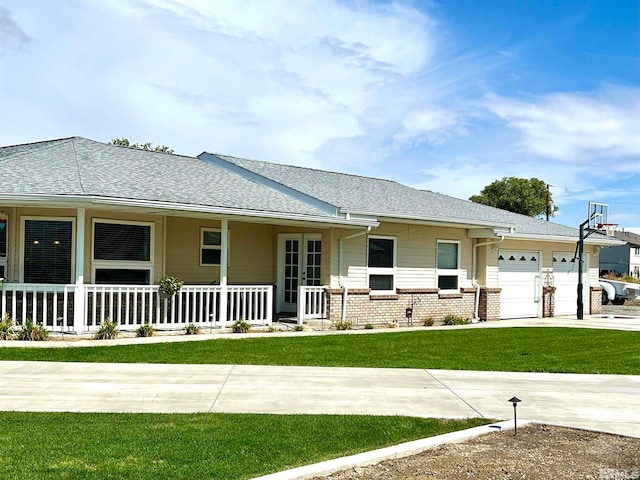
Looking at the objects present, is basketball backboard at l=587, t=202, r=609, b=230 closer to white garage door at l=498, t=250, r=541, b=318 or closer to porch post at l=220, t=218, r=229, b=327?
white garage door at l=498, t=250, r=541, b=318

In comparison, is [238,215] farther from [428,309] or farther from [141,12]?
[428,309]

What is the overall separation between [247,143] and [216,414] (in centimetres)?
2159

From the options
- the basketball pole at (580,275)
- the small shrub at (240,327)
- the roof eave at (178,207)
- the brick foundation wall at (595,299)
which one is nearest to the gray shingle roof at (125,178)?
the roof eave at (178,207)

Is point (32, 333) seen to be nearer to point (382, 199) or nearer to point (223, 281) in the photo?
point (223, 281)

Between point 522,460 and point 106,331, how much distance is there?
29.5ft

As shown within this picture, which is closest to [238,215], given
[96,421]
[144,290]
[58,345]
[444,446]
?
[144,290]

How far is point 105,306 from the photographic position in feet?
43.1

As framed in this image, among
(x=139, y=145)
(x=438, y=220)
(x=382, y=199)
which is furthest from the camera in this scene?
(x=139, y=145)

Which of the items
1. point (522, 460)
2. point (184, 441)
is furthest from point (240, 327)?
point (522, 460)

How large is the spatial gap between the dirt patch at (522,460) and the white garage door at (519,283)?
14.4 metres

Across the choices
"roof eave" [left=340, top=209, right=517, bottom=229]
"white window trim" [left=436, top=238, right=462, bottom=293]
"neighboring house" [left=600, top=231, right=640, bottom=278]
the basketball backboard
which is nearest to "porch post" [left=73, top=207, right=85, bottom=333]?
"roof eave" [left=340, top=209, right=517, bottom=229]

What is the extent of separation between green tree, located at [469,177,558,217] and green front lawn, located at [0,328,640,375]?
42.2m

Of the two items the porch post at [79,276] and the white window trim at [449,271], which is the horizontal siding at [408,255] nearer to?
the white window trim at [449,271]

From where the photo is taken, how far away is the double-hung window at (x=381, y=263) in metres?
17.0
